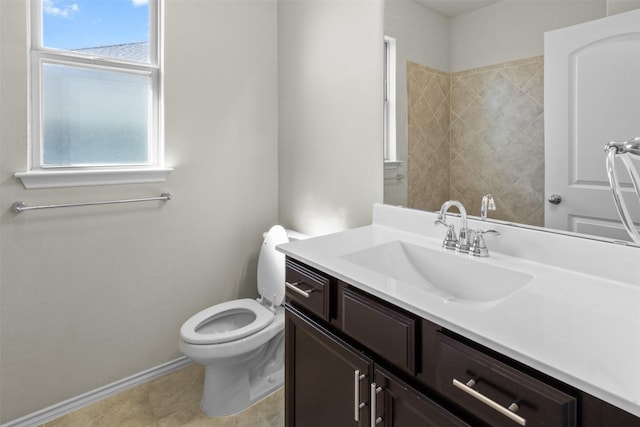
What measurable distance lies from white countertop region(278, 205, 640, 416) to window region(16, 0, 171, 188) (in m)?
1.15

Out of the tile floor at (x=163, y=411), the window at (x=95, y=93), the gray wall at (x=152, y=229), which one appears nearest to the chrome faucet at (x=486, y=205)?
the tile floor at (x=163, y=411)

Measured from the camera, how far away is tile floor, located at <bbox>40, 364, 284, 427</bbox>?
1730 millimetres

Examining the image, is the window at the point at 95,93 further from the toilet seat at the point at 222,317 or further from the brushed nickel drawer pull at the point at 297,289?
the brushed nickel drawer pull at the point at 297,289

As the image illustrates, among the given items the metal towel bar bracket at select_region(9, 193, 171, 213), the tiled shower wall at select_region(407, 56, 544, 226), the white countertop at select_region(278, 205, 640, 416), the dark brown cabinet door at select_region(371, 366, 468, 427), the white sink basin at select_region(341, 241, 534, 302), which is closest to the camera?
Result: the white countertop at select_region(278, 205, 640, 416)

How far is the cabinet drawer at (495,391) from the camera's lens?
63 cm

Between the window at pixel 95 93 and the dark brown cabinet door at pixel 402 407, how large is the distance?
1.55 meters

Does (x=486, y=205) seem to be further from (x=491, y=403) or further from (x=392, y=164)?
(x=491, y=403)

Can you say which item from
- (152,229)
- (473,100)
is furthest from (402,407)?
(152,229)

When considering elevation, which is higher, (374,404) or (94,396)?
(374,404)

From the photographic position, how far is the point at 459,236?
1.28 meters

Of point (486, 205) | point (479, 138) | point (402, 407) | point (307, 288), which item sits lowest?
point (402, 407)

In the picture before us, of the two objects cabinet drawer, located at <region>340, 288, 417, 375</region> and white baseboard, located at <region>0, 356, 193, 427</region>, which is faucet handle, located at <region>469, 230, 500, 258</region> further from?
white baseboard, located at <region>0, 356, 193, 427</region>

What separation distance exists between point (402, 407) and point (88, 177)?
169cm

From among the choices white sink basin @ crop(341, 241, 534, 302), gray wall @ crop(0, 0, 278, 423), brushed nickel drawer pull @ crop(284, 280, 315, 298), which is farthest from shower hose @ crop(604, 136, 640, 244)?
gray wall @ crop(0, 0, 278, 423)
